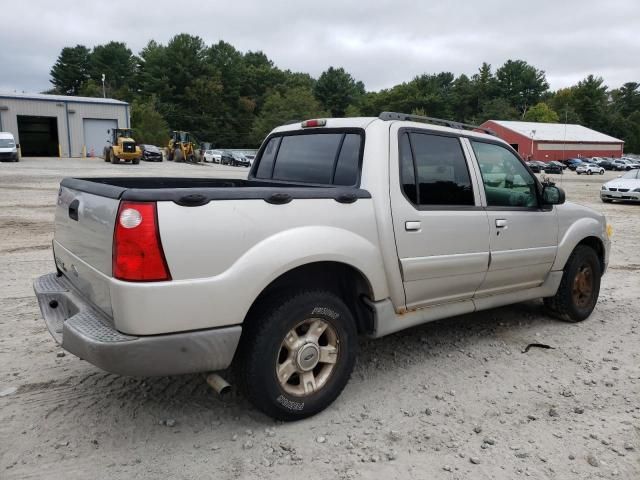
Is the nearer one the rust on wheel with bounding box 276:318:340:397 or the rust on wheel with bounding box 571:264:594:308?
the rust on wheel with bounding box 276:318:340:397

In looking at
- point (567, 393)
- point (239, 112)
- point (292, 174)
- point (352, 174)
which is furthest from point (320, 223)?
point (239, 112)

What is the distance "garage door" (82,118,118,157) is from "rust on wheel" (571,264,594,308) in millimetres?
49600

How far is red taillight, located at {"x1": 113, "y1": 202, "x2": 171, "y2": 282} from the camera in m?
2.66

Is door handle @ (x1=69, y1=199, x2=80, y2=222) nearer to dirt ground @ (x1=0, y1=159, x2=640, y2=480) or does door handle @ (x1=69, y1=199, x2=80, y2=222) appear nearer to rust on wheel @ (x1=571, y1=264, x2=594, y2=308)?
dirt ground @ (x1=0, y1=159, x2=640, y2=480)

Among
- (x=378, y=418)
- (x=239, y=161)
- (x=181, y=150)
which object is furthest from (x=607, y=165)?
(x=378, y=418)

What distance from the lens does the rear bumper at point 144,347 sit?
2.69 metres

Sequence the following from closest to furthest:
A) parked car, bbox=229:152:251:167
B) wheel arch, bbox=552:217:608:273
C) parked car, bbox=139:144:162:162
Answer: wheel arch, bbox=552:217:608:273 < parked car, bbox=139:144:162:162 < parked car, bbox=229:152:251:167

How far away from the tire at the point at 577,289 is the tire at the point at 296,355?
2.77m

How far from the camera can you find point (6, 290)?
6.12m

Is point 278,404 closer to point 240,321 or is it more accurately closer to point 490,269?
point 240,321

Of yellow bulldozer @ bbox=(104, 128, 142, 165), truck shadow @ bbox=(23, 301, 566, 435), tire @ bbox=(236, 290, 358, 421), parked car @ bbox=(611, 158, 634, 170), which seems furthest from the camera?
parked car @ bbox=(611, 158, 634, 170)

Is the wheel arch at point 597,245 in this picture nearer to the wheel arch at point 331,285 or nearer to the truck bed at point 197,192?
the wheel arch at point 331,285

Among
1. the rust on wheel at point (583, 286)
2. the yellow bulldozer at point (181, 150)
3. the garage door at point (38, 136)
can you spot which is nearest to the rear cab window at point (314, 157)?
the rust on wheel at point (583, 286)

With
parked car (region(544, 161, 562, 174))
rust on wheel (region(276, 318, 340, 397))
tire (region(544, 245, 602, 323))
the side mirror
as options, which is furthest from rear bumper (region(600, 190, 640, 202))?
parked car (region(544, 161, 562, 174))
